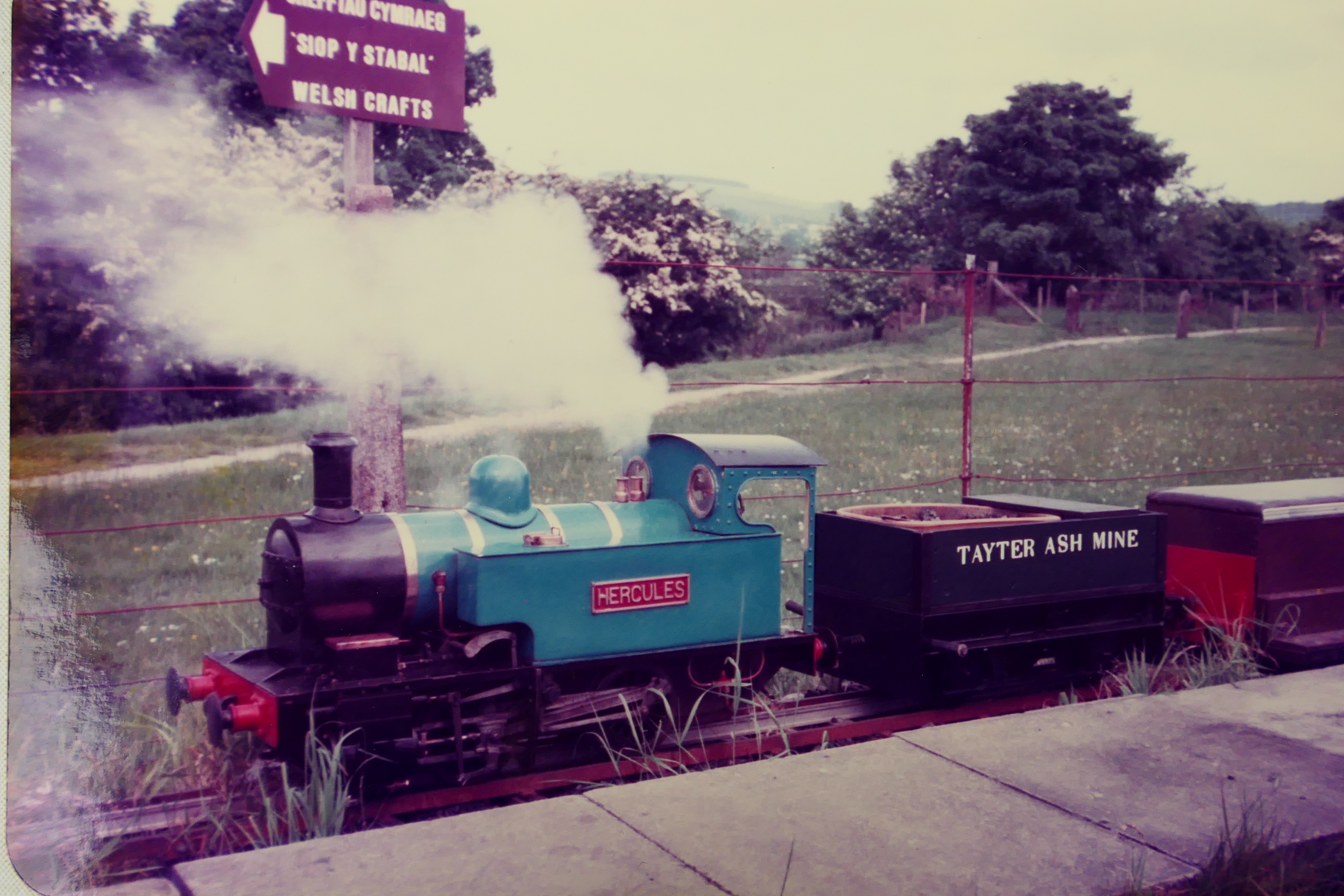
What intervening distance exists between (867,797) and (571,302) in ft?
9.26

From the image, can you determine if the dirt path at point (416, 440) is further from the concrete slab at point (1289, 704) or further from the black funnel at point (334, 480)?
the concrete slab at point (1289, 704)

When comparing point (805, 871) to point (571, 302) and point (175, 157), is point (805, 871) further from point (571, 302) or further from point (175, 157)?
point (175, 157)

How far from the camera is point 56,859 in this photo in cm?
319

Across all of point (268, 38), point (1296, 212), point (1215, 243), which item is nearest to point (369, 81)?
point (268, 38)

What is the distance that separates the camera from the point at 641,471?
16.5 ft

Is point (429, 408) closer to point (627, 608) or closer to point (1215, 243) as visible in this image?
point (627, 608)

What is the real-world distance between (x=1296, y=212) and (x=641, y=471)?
6.11 metres

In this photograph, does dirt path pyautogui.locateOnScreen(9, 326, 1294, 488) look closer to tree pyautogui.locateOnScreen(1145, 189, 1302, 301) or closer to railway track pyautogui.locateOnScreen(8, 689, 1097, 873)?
railway track pyautogui.locateOnScreen(8, 689, 1097, 873)

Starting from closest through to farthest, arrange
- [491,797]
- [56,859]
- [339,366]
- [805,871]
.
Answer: [805,871]
[56,859]
[491,797]
[339,366]

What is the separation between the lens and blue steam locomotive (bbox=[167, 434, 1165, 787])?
3.82 m

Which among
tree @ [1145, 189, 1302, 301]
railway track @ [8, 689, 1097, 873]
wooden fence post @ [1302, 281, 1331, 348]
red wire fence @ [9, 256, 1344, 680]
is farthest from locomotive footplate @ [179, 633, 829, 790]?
tree @ [1145, 189, 1302, 301]

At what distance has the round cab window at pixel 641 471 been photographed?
4.94 m

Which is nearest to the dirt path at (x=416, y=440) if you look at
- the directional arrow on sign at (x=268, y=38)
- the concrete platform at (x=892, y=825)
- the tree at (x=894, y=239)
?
the directional arrow on sign at (x=268, y=38)

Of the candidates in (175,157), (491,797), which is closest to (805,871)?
(491,797)
